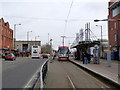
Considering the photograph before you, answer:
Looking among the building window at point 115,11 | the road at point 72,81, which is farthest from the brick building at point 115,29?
the road at point 72,81

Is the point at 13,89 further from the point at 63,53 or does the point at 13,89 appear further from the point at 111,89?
the point at 63,53

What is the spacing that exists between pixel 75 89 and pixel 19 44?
11237cm

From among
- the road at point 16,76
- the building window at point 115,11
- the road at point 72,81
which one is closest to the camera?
the road at point 16,76

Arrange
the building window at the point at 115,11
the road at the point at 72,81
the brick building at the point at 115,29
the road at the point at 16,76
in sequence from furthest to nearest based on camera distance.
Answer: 1. the brick building at the point at 115,29
2. the building window at the point at 115,11
3. the road at the point at 72,81
4. the road at the point at 16,76

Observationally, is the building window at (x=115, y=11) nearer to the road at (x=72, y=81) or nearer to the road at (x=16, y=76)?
the road at (x=16, y=76)

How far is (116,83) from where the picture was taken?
35.7 ft

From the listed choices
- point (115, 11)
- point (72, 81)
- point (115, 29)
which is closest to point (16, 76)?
point (72, 81)

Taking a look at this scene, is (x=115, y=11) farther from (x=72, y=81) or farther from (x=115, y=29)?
(x=72, y=81)

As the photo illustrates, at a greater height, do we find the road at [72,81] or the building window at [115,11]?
the building window at [115,11]

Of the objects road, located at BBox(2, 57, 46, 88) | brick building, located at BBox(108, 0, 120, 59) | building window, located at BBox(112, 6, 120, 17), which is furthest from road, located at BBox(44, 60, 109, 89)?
building window, located at BBox(112, 6, 120, 17)

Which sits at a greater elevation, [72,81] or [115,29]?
[115,29]

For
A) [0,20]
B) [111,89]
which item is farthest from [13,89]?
[0,20]

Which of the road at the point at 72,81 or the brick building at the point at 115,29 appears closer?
the road at the point at 72,81

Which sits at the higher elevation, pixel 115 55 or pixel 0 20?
pixel 0 20
